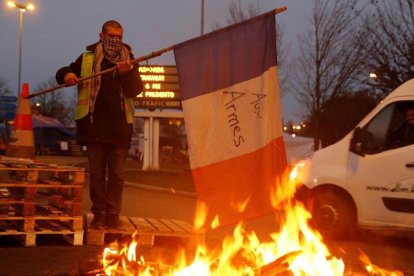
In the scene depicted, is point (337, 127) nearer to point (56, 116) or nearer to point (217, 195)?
point (217, 195)

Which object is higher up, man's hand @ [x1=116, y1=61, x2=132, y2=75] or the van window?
man's hand @ [x1=116, y1=61, x2=132, y2=75]

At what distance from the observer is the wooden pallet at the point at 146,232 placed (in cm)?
666

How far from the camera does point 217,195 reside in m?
5.35

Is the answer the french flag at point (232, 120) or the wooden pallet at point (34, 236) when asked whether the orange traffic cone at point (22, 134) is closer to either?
the wooden pallet at point (34, 236)

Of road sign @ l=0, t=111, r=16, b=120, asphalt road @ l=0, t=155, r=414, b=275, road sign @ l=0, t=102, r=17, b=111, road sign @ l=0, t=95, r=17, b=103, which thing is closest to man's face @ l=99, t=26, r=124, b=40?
asphalt road @ l=0, t=155, r=414, b=275

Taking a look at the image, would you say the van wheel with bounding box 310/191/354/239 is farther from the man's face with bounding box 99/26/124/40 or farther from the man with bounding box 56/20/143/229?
the man's face with bounding box 99/26/124/40

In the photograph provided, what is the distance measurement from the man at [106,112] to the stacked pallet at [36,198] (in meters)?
0.24

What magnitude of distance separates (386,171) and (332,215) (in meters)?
A: 1.03

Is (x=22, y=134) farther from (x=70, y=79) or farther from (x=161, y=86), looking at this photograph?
(x=161, y=86)

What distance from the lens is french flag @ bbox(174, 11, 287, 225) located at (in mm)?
5320

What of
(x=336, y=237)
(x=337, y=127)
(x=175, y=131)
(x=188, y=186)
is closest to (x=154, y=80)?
(x=188, y=186)

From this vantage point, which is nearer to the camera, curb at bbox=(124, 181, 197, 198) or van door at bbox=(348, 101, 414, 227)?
van door at bbox=(348, 101, 414, 227)

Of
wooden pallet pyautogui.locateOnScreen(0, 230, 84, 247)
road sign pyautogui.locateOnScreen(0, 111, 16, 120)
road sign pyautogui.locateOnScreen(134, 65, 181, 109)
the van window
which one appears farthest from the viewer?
road sign pyautogui.locateOnScreen(0, 111, 16, 120)

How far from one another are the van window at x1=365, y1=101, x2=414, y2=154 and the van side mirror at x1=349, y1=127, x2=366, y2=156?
0.06m
